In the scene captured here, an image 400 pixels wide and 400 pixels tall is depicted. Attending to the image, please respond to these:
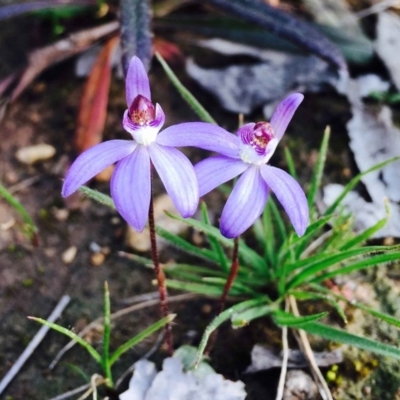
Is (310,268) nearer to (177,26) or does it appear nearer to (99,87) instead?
(99,87)

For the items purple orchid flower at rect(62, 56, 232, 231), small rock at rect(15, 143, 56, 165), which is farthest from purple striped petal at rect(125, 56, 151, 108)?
small rock at rect(15, 143, 56, 165)

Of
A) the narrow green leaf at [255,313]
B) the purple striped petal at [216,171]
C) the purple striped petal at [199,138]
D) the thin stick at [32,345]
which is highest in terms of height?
the purple striped petal at [199,138]

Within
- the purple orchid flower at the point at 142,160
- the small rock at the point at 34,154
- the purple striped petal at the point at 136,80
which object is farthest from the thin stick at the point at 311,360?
the small rock at the point at 34,154

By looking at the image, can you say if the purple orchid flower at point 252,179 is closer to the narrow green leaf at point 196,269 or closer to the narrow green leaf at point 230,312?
the narrow green leaf at point 230,312

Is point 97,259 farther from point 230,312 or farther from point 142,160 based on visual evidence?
point 142,160

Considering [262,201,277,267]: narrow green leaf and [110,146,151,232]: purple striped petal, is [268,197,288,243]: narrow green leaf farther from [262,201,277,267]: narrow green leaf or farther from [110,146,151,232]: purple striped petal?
[110,146,151,232]: purple striped petal

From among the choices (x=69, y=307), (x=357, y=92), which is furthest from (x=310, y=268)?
(x=357, y=92)
